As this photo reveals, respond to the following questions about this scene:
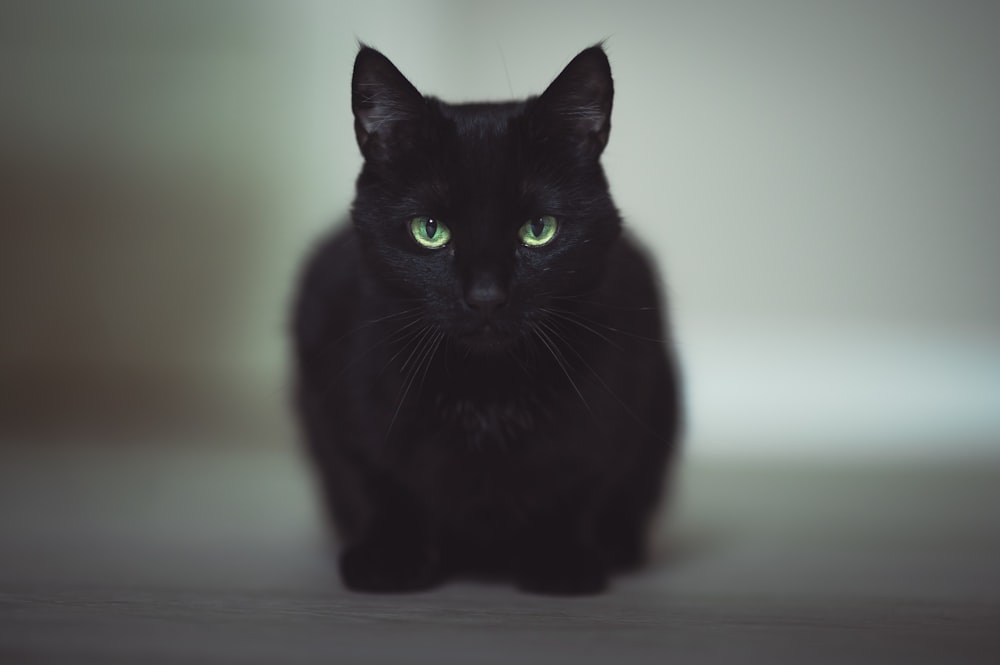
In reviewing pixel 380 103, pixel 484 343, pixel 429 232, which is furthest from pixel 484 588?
pixel 380 103

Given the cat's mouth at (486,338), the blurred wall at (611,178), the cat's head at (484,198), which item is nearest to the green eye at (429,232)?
the cat's head at (484,198)

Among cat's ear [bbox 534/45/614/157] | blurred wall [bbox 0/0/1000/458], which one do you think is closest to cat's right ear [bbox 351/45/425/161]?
cat's ear [bbox 534/45/614/157]

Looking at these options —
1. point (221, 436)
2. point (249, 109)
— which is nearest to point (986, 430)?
point (221, 436)

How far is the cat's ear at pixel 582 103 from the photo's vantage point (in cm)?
112

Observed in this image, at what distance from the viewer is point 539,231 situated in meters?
1.14

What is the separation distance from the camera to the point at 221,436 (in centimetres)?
213

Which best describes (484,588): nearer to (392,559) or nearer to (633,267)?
(392,559)

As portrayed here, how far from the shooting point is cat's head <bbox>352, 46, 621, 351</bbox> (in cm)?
110

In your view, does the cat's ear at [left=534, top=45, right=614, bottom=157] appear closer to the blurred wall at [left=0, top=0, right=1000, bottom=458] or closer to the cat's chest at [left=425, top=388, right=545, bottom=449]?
the cat's chest at [left=425, top=388, right=545, bottom=449]

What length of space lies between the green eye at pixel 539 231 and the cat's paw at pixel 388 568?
1.28ft

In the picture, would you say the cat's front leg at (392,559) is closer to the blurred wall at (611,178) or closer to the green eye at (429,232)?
the green eye at (429,232)

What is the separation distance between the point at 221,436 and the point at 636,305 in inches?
45.2

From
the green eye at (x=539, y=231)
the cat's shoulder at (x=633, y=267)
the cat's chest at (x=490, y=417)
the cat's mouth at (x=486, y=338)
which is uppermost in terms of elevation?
the green eye at (x=539, y=231)

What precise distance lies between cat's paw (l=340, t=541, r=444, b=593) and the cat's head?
27cm
